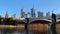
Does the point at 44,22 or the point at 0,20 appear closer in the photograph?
the point at 44,22

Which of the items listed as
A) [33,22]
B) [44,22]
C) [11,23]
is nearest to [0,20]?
[11,23]

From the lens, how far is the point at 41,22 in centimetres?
2625

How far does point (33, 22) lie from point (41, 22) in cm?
153

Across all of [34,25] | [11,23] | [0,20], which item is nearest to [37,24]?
[34,25]

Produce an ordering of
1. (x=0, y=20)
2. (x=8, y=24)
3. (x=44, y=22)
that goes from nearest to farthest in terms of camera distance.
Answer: (x=44, y=22) < (x=8, y=24) < (x=0, y=20)

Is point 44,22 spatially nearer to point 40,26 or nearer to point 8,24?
point 40,26

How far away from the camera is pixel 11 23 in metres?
30.3

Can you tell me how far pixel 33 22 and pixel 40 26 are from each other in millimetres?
1553

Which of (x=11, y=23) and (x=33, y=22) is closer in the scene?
(x=33, y=22)

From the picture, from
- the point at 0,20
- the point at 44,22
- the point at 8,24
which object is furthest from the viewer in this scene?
the point at 0,20

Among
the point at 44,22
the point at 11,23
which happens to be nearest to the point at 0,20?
the point at 11,23

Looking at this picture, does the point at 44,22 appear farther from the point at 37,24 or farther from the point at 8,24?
the point at 8,24

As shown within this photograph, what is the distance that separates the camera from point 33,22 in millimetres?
26922

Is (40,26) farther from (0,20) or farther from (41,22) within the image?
(0,20)
